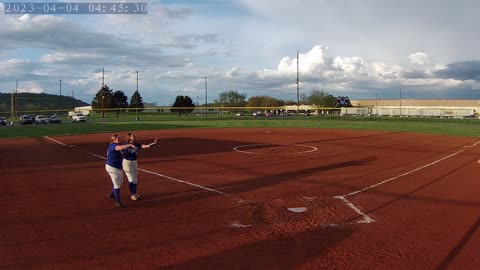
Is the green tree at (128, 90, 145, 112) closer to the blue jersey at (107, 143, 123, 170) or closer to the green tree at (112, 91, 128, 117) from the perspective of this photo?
the green tree at (112, 91, 128, 117)

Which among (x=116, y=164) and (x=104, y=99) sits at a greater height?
(x=104, y=99)

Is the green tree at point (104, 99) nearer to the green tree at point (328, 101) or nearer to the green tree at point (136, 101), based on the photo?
the green tree at point (136, 101)

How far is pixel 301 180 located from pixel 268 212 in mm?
4159

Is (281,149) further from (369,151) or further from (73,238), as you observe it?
(73,238)

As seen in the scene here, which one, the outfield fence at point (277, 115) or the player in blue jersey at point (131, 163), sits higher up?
the outfield fence at point (277, 115)

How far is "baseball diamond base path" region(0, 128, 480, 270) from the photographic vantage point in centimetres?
646

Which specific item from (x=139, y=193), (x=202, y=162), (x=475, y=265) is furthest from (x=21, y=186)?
(x=475, y=265)

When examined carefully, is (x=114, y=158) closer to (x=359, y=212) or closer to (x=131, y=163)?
(x=131, y=163)

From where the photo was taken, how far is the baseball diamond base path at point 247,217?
646cm

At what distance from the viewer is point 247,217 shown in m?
8.83

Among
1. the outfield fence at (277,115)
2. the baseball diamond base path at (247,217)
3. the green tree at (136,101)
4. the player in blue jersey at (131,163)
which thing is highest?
the green tree at (136,101)

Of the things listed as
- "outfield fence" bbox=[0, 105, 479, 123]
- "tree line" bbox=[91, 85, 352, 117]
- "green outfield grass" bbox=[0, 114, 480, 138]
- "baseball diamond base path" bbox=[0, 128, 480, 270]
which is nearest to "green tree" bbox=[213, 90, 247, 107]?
"tree line" bbox=[91, 85, 352, 117]

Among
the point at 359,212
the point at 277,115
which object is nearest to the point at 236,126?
the point at 359,212

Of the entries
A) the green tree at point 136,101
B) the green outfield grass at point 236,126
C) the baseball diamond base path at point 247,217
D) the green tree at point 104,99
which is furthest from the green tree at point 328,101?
the baseball diamond base path at point 247,217
